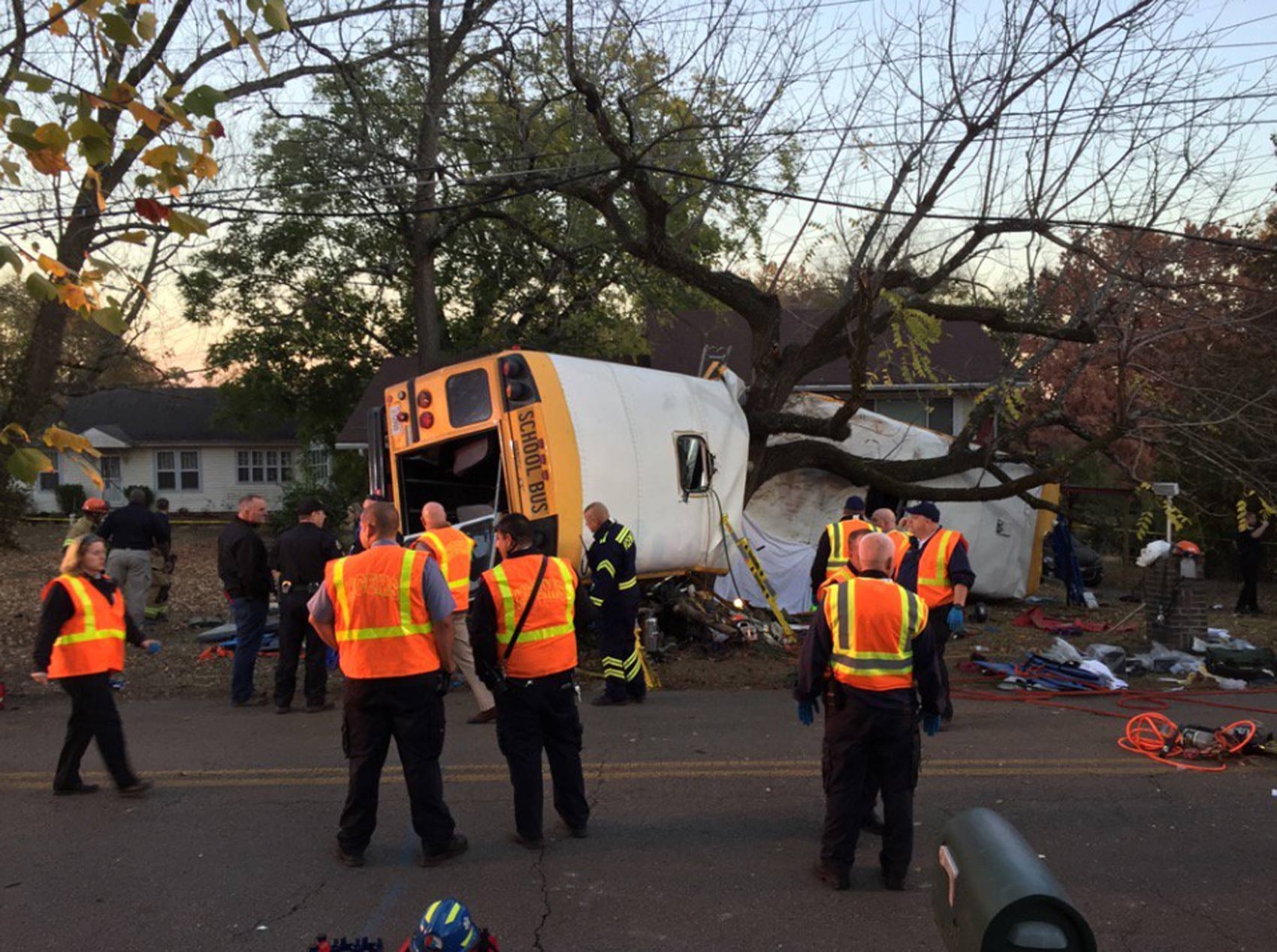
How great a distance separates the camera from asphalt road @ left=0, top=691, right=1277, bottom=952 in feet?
15.5

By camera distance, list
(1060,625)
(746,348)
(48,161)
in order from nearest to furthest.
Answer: (48,161) → (1060,625) → (746,348)

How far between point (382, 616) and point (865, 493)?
10.8 meters

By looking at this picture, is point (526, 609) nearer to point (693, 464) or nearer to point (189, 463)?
point (693, 464)

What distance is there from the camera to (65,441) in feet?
13.1

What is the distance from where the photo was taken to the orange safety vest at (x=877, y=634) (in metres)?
5.12

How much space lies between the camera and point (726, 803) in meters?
6.43

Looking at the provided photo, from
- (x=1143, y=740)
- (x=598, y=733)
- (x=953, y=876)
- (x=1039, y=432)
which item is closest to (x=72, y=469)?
(x=1039, y=432)

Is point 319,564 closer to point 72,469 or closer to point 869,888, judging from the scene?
point 869,888

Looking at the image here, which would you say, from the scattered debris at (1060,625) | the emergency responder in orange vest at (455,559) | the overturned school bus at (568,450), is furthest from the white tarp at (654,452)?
the scattered debris at (1060,625)

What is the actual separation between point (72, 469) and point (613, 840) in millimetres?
38594

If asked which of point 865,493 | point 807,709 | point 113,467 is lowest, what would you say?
point 807,709

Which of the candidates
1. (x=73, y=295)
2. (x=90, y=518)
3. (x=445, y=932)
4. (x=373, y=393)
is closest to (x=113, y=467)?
(x=373, y=393)

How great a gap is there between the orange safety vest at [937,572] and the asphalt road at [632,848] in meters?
1.02

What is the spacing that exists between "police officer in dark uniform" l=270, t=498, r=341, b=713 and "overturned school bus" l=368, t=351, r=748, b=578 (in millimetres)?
1847
